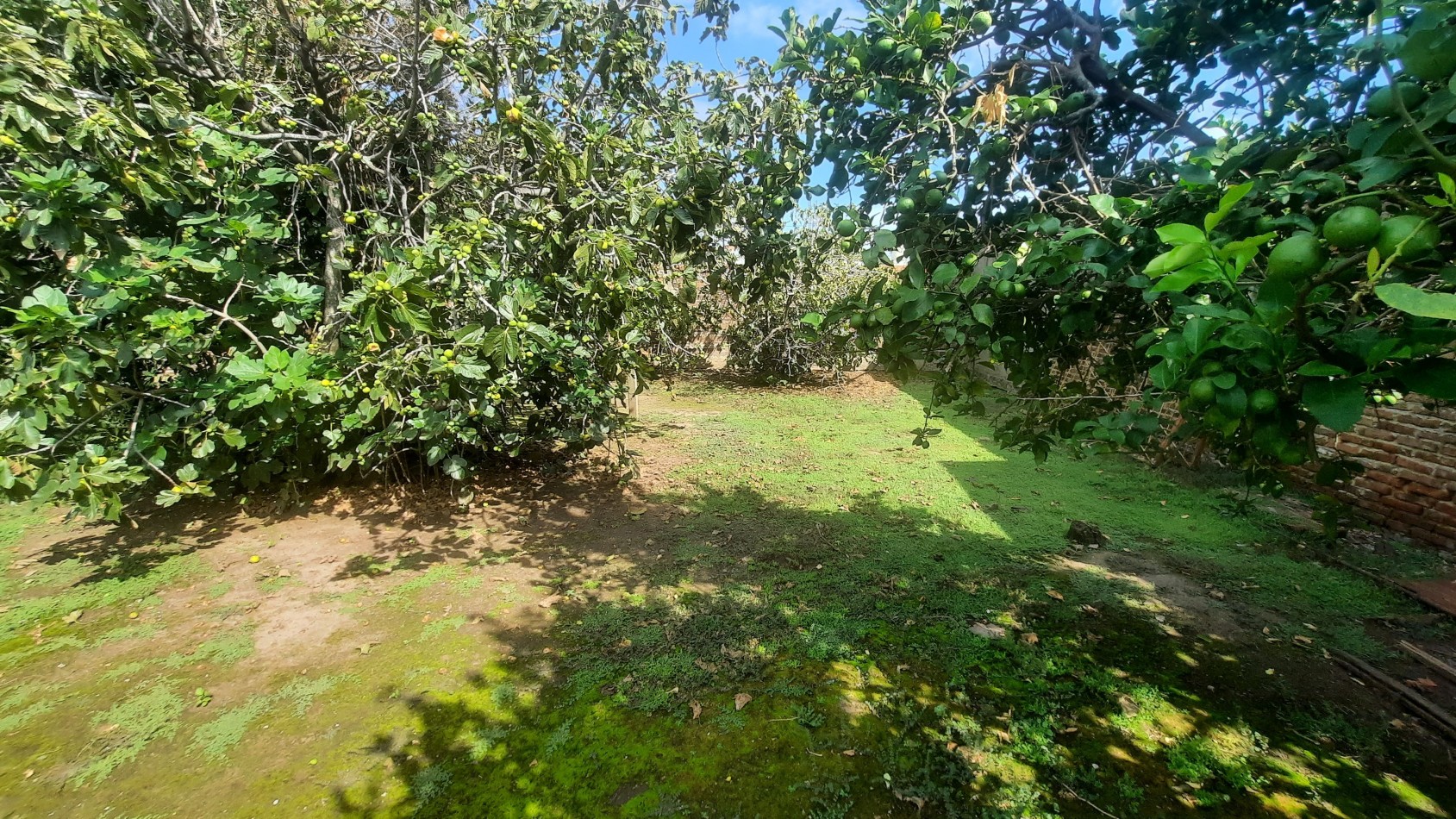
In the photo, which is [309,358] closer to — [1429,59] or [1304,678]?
[1429,59]

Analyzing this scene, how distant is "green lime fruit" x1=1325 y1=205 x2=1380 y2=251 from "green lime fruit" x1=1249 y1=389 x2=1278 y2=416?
31 cm

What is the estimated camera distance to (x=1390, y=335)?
3.67ft

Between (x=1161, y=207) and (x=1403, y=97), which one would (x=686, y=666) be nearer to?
(x=1161, y=207)

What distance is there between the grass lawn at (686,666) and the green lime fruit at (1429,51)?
2.45 meters

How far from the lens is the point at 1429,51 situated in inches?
44.0

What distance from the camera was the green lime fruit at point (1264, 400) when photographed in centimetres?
115

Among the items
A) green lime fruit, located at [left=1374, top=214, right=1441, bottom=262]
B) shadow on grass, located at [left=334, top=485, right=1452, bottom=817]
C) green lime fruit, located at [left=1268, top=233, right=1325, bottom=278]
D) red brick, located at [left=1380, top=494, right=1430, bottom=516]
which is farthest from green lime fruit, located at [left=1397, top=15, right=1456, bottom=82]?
red brick, located at [left=1380, top=494, right=1430, bottom=516]

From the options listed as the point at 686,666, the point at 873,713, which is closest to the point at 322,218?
the point at 686,666

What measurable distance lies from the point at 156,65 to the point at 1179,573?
7491 millimetres

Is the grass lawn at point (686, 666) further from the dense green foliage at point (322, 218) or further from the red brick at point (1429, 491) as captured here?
the dense green foliage at point (322, 218)

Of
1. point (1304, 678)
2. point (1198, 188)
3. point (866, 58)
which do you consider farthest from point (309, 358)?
point (1304, 678)

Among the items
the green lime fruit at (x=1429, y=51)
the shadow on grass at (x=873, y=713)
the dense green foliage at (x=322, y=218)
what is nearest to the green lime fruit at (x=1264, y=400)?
the green lime fruit at (x=1429, y=51)

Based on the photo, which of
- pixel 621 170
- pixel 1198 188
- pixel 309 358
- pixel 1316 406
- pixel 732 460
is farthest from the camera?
pixel 732 460

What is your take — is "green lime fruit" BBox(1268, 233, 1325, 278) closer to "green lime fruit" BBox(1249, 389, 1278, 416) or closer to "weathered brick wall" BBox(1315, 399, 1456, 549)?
"green lime fruit" BBox(1249, 389, 1278, 416)
